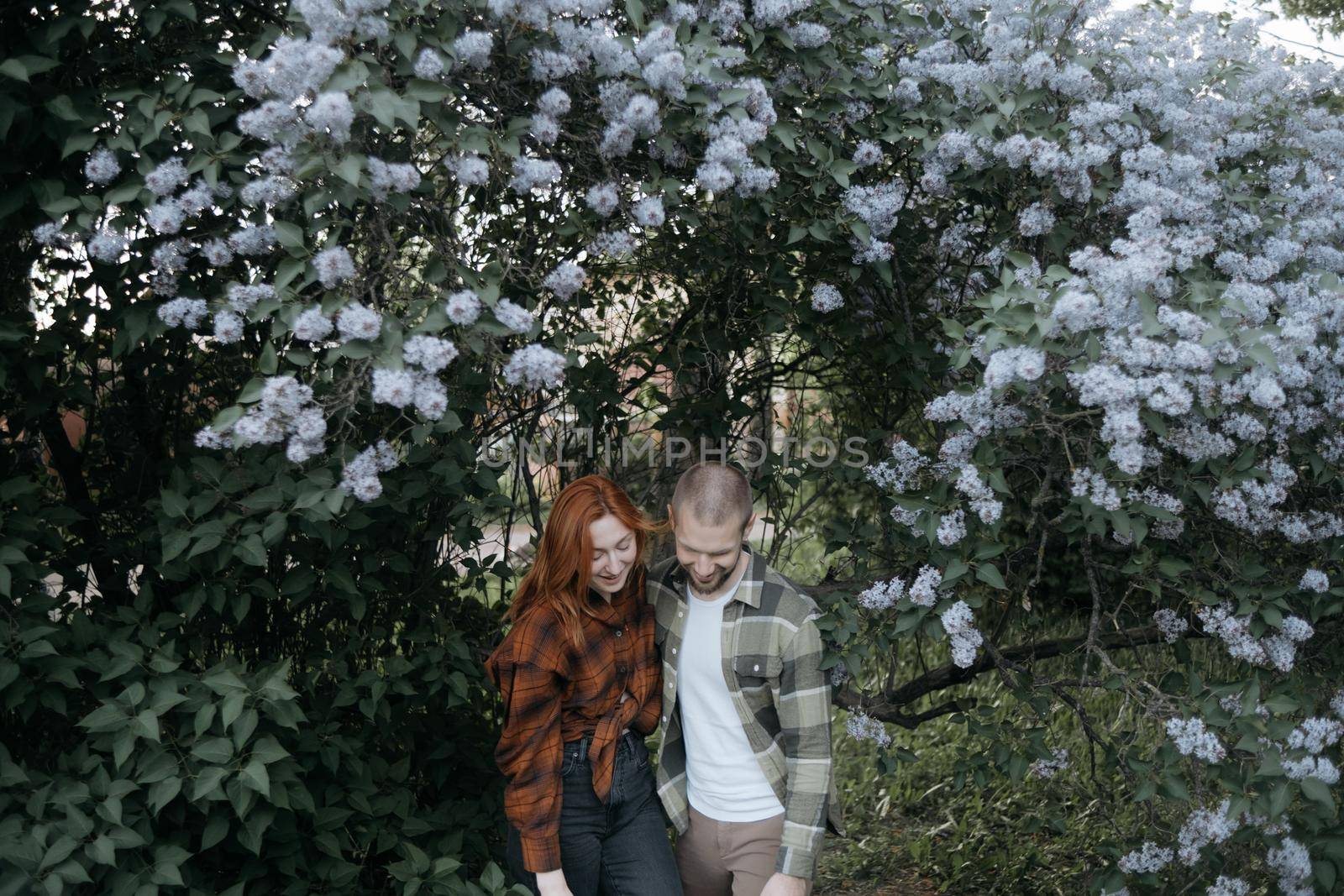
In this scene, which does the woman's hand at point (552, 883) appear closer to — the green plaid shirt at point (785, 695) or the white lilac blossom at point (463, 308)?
the green plaid shirt at point (785, 695)

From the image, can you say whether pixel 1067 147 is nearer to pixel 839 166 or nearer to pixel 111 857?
pixel 839 166

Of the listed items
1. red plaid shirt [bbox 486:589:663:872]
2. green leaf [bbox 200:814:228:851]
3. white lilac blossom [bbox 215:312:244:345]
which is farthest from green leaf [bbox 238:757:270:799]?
white lilac blossom [bbox 215:312:244:345]

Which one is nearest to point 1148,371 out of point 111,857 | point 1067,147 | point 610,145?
point 1067,147

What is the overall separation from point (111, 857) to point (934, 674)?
2.45 metres

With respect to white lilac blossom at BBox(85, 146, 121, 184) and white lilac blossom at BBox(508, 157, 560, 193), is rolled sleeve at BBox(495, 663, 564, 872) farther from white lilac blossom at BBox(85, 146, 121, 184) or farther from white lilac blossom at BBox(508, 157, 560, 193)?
white lilac blossom at BBox(85, 146, 121, 184)

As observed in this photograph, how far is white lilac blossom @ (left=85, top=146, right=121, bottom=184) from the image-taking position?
7.55 feet

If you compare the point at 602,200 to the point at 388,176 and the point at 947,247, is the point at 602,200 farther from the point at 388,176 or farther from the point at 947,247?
the point at 947,247

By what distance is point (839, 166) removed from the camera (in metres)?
2.71

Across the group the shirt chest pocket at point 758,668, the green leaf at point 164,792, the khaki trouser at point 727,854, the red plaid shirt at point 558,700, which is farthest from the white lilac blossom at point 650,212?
the green leaf at point 164,792

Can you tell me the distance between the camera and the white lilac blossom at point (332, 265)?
2.11 metres

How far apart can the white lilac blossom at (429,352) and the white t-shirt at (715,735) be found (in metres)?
0.87

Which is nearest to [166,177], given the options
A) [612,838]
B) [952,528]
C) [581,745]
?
[581,745]

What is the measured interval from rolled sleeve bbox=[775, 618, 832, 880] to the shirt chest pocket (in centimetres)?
2

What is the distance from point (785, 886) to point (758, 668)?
0.46m
